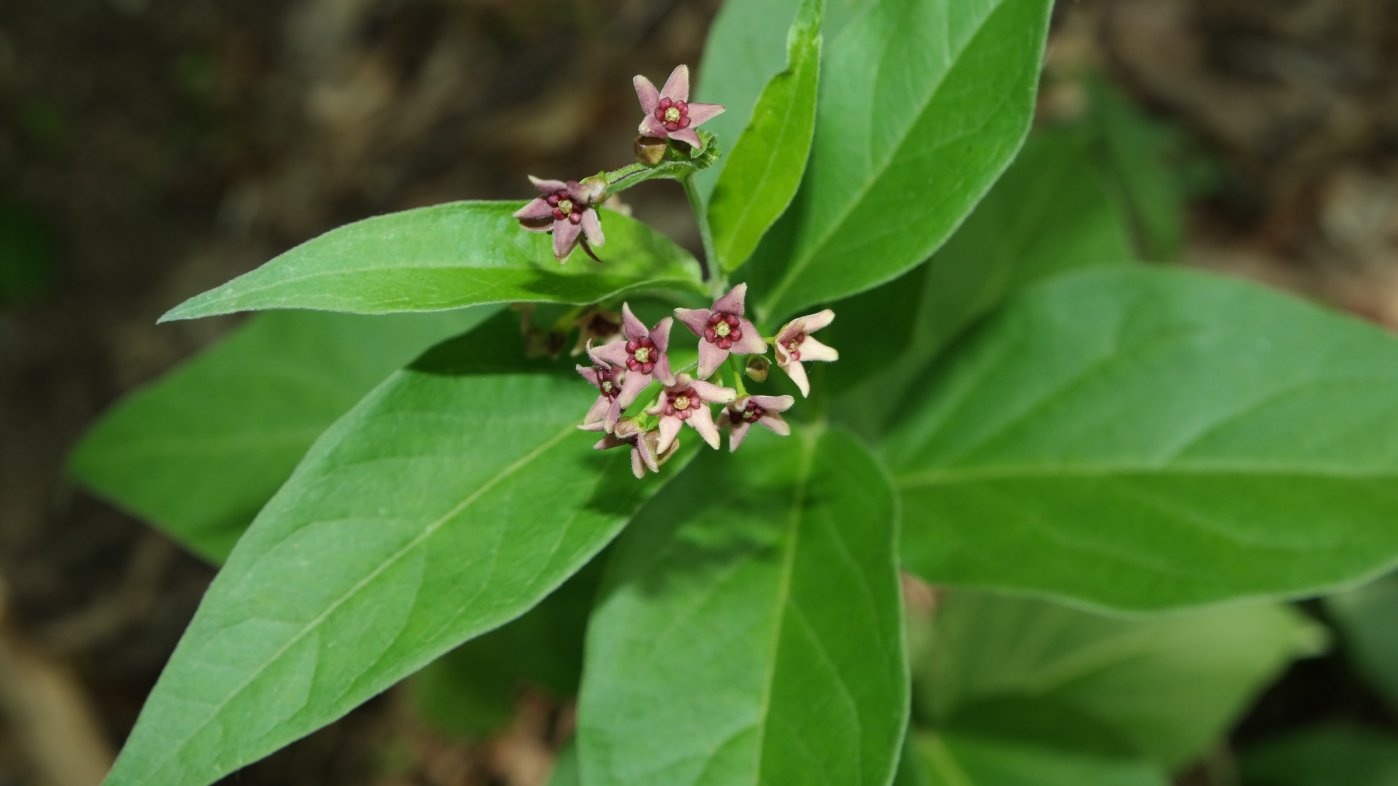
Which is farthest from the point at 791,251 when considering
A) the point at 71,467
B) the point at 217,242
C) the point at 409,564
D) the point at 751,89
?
the point at 217,242

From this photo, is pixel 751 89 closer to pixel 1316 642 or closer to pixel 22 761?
pixel 1316 642

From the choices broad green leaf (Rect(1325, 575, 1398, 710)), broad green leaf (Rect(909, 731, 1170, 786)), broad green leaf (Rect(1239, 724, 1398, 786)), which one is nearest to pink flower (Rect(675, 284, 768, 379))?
broad green leaf (Rect(909, 731, 1170, 786))

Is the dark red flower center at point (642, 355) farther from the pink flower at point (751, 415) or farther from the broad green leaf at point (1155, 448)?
the broad green leaf at point (1155, 448)

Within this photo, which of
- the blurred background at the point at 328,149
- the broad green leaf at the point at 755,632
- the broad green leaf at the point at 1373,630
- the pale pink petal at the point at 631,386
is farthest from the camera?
the blurred background at the point at 328,149

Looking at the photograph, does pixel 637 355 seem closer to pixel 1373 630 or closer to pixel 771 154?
pixel 771 154

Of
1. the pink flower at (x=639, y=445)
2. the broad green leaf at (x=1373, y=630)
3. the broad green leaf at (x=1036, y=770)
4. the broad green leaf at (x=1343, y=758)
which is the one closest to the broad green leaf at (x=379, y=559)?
the pink flower at (x=639, y=445)

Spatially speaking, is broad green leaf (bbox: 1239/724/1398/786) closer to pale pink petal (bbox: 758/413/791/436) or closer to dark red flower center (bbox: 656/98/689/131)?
pale pink petal (bbox: 758/413/791/436)
